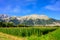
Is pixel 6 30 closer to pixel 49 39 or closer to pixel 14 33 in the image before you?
pixel 14 33

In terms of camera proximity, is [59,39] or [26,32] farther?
[26,32]

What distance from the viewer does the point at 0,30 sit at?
238ft

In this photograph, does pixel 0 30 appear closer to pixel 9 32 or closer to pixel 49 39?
pixel 9 32

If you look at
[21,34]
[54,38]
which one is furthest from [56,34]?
[21,34]

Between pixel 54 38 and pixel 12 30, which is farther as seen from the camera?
pixel 12 30

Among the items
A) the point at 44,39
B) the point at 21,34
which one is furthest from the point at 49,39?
the point at 21,34

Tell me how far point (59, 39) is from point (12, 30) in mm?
42883

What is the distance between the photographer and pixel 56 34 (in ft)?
116

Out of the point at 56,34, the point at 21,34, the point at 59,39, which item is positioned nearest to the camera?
the point at 59,39

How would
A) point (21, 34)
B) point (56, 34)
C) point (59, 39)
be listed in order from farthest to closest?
1. point (21, 34)
2. point (56, 34)
3. point (59, 39)

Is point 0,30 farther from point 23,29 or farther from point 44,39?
point 44,39

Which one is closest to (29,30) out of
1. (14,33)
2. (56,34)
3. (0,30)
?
(14,33)

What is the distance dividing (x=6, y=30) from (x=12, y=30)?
102 inches

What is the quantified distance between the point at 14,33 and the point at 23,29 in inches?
170
